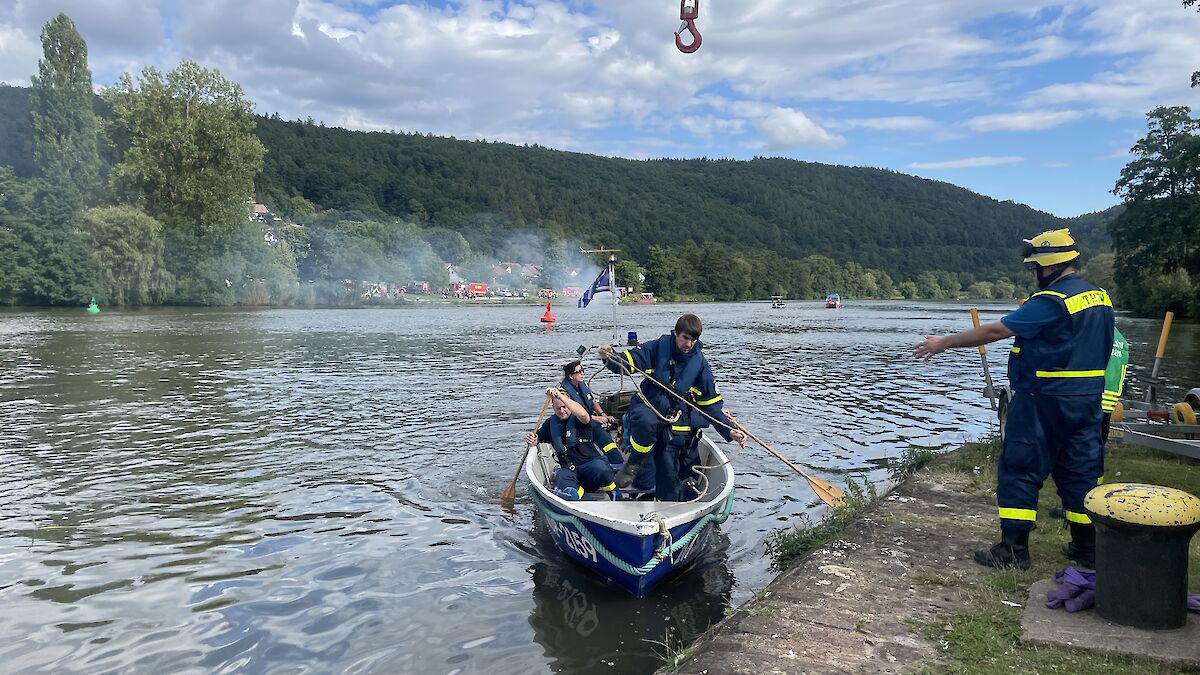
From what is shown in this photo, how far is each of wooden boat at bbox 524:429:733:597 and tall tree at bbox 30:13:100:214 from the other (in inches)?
3009

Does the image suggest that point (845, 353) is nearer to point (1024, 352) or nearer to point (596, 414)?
point (596, 414)

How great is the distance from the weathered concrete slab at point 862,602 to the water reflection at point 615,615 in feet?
3.44

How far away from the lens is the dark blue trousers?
17.7 feet

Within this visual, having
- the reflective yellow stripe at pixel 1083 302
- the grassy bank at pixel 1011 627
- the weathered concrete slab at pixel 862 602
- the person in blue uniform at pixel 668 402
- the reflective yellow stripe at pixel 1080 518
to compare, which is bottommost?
the weathered concrete slab at pixel 862 602

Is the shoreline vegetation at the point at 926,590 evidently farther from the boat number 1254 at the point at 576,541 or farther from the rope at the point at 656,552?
the boat number 1254 at the point at 576,541

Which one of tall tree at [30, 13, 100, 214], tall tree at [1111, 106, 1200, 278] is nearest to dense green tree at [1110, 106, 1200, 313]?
tall tree at [1111, 106, 1200, 278]

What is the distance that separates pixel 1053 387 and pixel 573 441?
504 centimetres

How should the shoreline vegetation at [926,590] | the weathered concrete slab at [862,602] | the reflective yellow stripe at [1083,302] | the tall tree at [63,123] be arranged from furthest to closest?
the tall tree at [63,123]
the reflective yellow stripe at [1083,302]
the weathered concrete slab at [862,602]
the shoreline vegetation at [926,590]

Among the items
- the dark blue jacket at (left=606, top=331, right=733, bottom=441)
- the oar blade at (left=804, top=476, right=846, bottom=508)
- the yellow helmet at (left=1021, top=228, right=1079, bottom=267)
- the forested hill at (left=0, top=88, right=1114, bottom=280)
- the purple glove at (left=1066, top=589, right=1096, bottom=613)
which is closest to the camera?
the purple glove at (left=1066, top=589, right=1096, bottom=613)

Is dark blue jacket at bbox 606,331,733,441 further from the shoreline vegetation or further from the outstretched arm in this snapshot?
the outstretched arm

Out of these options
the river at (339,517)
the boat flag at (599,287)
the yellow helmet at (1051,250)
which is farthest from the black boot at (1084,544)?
the boat flag at (599,287)

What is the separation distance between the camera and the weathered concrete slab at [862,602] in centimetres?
456

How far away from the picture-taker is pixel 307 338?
127 ft

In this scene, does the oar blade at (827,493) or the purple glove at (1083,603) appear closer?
the purple glove at (1083,603)
